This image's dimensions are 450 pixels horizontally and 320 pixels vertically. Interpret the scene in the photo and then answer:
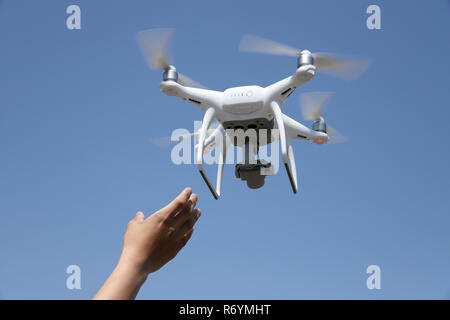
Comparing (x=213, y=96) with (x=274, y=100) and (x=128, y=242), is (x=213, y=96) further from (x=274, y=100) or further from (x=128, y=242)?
(x=128, y=242)

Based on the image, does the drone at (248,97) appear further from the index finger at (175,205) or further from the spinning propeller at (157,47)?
the index finger at (175,205)

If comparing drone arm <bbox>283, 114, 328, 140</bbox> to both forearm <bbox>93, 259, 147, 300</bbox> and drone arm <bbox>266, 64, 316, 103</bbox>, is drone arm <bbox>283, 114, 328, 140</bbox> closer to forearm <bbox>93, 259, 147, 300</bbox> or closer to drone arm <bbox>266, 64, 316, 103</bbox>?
drone arm <bbox>266, 64, 316, 103</bbox>

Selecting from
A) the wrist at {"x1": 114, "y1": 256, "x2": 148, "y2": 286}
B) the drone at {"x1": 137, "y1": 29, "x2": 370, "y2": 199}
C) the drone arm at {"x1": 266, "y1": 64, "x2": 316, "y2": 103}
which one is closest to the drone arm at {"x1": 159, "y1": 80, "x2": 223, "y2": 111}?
the drone at {"x1": 137, "y1": 29, "x2": 370, "y2": 199}

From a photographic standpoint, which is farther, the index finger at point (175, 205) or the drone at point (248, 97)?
the drone at point (248, 97)

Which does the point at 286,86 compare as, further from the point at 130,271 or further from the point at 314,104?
the point at 130,271

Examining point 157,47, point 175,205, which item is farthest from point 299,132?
point 175,205

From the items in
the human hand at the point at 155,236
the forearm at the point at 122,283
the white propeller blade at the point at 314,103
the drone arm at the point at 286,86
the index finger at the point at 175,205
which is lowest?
the forearm at the point at 122,283

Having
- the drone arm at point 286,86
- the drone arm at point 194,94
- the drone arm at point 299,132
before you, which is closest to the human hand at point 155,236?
the drone arm at point 286,86

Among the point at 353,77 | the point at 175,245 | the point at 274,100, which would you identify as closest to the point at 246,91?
the point at 274,100
